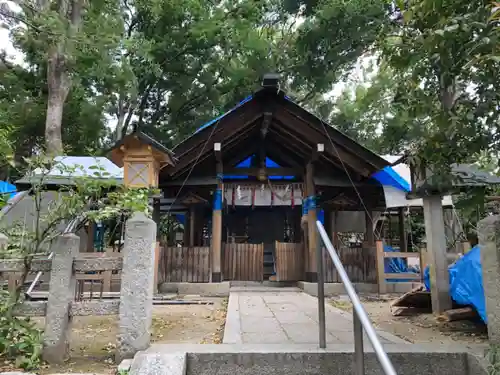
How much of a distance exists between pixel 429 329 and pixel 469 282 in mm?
807

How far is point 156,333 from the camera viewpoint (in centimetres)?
465

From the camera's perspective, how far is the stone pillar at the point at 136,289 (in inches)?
133

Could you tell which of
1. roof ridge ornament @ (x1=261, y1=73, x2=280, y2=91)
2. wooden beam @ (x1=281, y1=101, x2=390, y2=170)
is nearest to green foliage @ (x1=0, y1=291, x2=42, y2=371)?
roof ridge ornament @ (x1=261, y1=73, x2=280, y2=91)

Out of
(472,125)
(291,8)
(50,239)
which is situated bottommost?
(50,239)

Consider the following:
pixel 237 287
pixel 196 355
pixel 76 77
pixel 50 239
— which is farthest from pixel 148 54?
pixel 196 355

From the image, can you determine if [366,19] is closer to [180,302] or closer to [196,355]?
[180,302]

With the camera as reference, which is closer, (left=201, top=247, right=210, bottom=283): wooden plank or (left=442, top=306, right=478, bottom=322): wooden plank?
(left=442, top=306, right=478, bottom=322): wooden plank

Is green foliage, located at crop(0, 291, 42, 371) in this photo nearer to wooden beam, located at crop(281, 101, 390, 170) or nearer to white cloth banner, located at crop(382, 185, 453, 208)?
wooden beam, located at crop(281, 101, 390, 170)

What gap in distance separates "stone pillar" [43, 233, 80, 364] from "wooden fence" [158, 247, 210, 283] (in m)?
6.20

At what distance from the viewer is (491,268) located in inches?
143

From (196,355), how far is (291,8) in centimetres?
1454

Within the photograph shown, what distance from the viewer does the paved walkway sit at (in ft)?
12.9

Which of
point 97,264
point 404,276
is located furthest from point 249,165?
A: point 97,264

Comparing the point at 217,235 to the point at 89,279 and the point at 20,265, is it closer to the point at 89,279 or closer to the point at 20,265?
the point at 89,279
